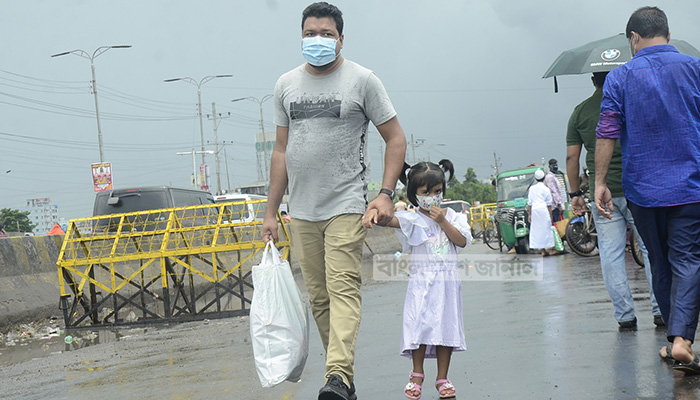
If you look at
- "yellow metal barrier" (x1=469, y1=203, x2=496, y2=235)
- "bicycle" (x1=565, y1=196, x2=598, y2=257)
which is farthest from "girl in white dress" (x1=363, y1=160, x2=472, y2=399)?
"yellow metal barrier" (x1=469, y1=203, x2=496, y2=235)

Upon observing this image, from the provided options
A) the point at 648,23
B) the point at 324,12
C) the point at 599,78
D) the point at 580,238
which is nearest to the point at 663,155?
the point at 648,23

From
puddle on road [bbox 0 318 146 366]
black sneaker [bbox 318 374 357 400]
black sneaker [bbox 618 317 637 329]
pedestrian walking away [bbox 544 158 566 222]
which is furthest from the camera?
pedestrian walking away [bbox 544 158 566 222]

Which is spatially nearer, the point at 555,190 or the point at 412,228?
the point at 412,228

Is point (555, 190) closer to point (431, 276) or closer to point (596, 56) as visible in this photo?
point (596, 56)

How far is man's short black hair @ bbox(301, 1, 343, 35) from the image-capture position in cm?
517

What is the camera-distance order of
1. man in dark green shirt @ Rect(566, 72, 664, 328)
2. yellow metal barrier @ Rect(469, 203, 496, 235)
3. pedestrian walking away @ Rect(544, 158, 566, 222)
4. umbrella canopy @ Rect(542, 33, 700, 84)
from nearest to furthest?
man in dark green shirt @ Rect(566, 72, 664, 328), umbrella canopy @ Rect(542, 33, 700, 84), pedestrian walking away @ Rect(544, 158, 566, 222), yellow metal barrier @ Rect(469, 203, 496, 235)

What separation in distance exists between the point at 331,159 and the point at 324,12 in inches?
34.7

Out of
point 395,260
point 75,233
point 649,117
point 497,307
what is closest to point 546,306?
point 497,307

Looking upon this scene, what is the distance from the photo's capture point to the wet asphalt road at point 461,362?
5039 millimetres

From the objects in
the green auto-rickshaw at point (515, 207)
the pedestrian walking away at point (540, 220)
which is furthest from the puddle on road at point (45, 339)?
the green auto-rickshaw at point (515, 207)

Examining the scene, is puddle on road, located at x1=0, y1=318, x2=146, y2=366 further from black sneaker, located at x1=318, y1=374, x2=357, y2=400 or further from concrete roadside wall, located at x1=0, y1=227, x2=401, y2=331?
black sneaker, located at x1=318, y1=374, x2=357, y2=400

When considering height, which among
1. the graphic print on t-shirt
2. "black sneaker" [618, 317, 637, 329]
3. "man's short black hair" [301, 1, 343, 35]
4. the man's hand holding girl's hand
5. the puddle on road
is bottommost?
the puddle on road

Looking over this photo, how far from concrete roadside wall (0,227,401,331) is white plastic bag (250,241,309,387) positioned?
7.44m

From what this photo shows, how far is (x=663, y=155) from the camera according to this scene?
5.19 m
